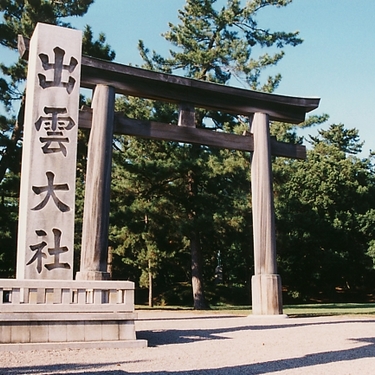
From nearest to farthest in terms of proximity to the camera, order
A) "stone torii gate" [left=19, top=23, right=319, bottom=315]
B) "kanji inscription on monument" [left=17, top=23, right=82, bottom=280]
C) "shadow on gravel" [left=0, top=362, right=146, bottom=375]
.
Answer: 1. "shadow on gravel" [left=0, top=362, right=146, bottom=375]
2. "kanji inscription on monument" [left=17, top=23, right=82, bottom=280]
3. "stone torii gate" [left=19, top=23, right=319, bottom=315]

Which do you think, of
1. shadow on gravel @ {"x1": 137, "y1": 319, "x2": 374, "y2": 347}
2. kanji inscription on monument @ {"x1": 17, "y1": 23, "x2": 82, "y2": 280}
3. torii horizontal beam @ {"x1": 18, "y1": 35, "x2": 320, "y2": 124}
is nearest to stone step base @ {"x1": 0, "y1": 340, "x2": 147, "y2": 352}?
shadow on gravel @ {"x1": 137, "y1": 319, "x2": 374, "y2": 347}

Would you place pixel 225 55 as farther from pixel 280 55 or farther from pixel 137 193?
pixel 137 193

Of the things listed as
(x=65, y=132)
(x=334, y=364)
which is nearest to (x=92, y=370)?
(x=334, y=364)

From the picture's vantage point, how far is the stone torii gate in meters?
10.7

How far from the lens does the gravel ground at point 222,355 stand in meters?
5.40

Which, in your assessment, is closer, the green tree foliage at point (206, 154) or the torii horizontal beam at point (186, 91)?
the torii horizontal beam at point (186, 91)

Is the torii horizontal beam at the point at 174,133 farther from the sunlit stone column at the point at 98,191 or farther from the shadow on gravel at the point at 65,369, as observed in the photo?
the shadow on gravel at the point at 65,369

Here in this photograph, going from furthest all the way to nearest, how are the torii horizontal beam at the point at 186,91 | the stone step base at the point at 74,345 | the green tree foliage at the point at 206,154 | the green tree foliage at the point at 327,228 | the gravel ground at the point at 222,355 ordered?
the green tree foliage at the point at 327,228 < the green tree foliage at the point at 206,154 < the torii horizontal beam at the point at 186,91 < the stone step base at the point at 74,345 < the gravel ground at the point at 222,355

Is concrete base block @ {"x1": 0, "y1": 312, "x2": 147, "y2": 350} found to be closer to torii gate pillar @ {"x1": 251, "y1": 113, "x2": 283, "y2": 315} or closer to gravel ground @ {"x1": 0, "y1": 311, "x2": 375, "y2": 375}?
gravel ground @ {"x1": 0, "y1": 311, "x2": 375, "y2": 375}

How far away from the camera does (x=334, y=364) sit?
580 cm

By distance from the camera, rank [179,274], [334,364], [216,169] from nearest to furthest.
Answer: [334,364], [216,169], [179,274]

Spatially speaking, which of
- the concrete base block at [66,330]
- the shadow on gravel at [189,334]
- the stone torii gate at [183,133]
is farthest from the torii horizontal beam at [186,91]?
the concrete base block at [66,330]

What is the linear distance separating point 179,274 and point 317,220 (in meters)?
9.00

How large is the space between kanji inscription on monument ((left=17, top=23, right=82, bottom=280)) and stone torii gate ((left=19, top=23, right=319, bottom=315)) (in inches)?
95.3
